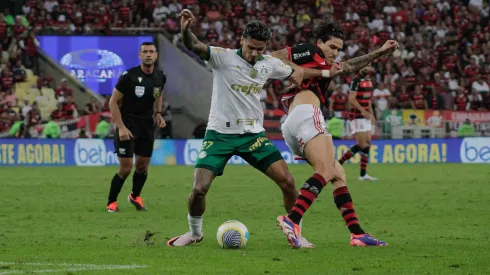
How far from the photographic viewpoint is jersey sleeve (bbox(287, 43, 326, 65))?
10.7 meters

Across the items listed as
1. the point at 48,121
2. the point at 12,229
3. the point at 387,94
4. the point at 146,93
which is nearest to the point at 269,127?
the point at 387,94

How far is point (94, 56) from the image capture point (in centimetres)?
3797

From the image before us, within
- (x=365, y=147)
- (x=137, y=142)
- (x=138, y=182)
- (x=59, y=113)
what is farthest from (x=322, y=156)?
(x=59, y=113)

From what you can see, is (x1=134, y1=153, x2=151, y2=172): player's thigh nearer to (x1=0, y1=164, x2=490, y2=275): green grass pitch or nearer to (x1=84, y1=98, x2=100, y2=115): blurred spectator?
(x1=0, y1=164, x2=490, y2=275): green grass pitch

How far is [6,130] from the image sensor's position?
3341 centimetres

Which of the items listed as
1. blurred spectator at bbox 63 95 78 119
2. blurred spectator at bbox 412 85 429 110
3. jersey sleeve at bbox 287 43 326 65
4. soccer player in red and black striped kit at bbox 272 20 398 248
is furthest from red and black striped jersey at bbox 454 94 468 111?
jersey sleeve at bbox 287 43 326 65

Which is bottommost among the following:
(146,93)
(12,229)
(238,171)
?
(238,171)

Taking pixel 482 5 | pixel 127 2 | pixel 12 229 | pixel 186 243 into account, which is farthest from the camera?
pixel 482 5

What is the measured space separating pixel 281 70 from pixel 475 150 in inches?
925

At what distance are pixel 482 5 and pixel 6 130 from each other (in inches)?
830

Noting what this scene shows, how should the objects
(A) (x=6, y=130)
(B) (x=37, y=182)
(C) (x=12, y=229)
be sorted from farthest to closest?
(A) (x=6, y=130)
(B) (x=37, y=182)
(C) (x=12, y=229)

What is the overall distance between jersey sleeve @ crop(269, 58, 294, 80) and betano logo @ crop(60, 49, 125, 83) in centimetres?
2799

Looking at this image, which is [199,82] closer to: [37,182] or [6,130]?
[6,130]

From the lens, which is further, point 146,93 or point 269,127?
point 269,127
